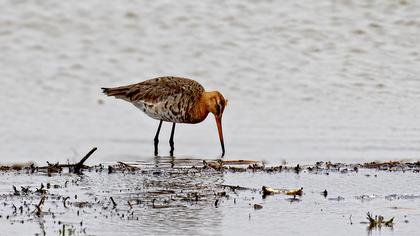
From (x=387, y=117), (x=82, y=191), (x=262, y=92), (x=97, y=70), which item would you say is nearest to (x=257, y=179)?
(x=82, y=191)

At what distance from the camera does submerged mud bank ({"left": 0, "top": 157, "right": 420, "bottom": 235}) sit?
8125 mm

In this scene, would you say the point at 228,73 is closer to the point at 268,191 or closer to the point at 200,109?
the point at 200,109

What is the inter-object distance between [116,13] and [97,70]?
11.7 ft

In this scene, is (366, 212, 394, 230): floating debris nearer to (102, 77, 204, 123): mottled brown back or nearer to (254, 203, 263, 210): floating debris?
(254, 203, 263, 210): floating debris

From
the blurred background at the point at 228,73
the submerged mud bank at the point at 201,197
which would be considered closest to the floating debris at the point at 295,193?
the submerged mud bank at the point at 201,197

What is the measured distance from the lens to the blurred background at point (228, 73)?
12.9m

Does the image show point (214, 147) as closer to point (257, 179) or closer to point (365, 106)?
point (257, 179)

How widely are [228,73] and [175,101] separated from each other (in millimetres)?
4374

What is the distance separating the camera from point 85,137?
43.0 ft

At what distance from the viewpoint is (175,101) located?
13.3 metres

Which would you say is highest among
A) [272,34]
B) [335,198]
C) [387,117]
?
[272,34]

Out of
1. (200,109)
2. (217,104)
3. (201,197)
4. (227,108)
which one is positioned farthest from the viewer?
(227,108)

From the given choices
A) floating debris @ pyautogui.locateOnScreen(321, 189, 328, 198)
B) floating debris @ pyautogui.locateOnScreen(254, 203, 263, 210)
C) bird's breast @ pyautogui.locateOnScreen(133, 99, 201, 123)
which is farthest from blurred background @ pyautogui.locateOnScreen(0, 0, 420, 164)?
floating debris @ pyautogui.locateOnScreen(254, 203, 263, 210)

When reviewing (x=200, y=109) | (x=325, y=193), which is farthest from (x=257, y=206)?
(x=200, y=109)
